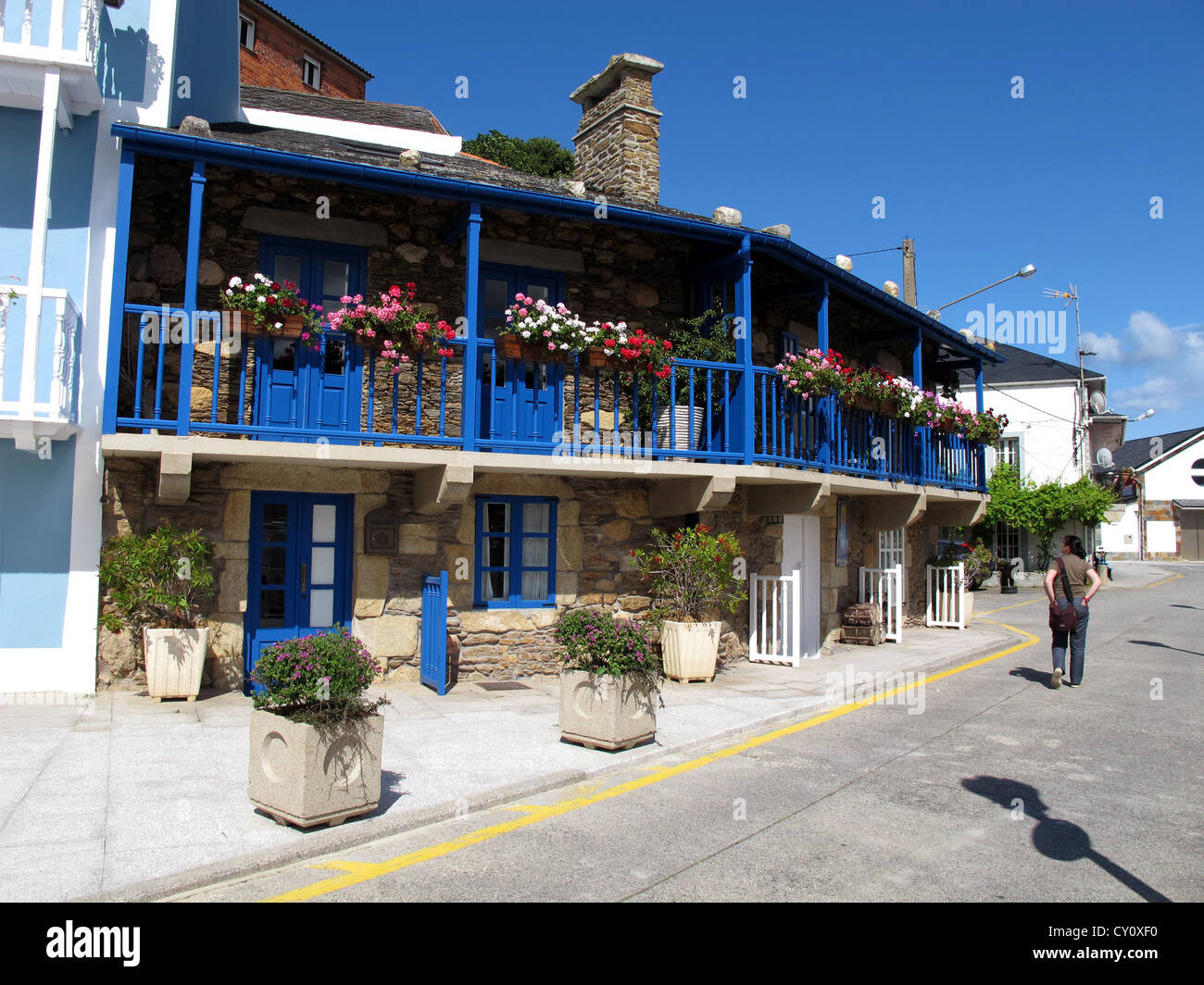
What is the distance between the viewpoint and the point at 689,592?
9828mm

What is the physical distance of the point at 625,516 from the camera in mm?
10328

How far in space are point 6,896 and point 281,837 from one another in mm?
1188

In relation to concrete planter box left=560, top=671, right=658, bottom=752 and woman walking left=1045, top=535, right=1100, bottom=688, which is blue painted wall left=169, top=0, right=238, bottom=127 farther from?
woman walking left=1045, top=535, right=1100, bottom=688

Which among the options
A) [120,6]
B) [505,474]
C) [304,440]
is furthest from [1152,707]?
[120,6]

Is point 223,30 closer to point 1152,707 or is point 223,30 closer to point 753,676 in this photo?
point 753,676

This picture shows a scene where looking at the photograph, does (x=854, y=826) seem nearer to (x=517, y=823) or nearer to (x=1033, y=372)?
(x=517, y=823)

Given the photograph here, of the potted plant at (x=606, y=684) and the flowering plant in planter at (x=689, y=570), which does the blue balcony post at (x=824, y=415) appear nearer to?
the flowering plant in planter at (x=689, y=570)

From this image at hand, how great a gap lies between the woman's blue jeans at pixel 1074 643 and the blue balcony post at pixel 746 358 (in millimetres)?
3677

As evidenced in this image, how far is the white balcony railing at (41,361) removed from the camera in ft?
23.6

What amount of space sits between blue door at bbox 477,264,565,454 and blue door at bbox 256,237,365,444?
4.26 feet

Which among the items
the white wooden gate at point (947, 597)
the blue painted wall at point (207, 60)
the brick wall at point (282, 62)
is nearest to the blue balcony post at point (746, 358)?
the blue painted wall at point (207, 60)

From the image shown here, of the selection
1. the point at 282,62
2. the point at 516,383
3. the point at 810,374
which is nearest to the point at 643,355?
the point at 516,383

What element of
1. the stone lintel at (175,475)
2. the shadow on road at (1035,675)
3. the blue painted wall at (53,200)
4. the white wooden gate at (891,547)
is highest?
the blue painted wall at (53,200)
